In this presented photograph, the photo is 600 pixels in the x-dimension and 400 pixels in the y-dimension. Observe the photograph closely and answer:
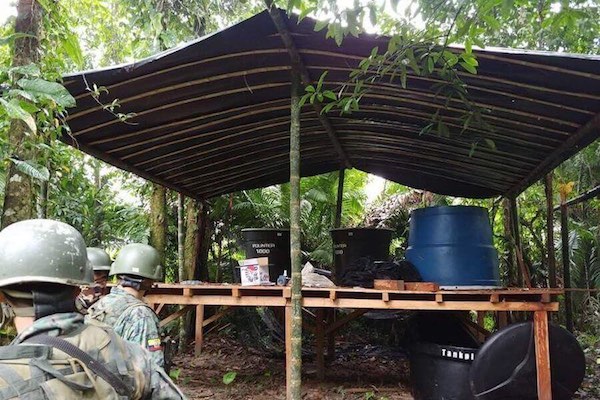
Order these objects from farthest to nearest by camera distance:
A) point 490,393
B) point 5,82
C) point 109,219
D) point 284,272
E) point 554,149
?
point 109,219, point 284,272, point 554,149, point 490,393, point 5,82

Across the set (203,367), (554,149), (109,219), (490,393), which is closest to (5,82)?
(490,393)

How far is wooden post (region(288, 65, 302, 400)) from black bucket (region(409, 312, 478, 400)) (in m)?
1.38

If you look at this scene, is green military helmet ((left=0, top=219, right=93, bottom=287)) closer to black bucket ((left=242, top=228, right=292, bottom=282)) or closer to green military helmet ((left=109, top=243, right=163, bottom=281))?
green military helmet ((left=109, top=243, right=163, bottom=281))

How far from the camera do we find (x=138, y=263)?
321cm

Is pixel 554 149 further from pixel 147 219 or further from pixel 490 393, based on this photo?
pixel 147 219

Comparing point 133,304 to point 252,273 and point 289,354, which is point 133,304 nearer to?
point 289,354

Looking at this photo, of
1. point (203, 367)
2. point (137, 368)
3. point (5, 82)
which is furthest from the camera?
point (203, 367)

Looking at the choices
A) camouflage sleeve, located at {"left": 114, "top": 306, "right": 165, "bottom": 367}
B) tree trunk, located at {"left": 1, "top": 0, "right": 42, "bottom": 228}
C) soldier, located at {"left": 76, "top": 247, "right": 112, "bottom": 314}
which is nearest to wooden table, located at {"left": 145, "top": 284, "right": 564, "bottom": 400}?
soldier, located at {"left": 76, "top": 247, "right": 112, "bottom": 314}

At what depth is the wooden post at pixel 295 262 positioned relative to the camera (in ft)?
13.1

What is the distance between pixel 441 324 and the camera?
562 centimetres

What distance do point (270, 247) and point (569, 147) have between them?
123 inches

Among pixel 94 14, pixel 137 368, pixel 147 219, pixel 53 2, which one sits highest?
pixel 94 14

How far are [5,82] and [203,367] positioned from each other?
498 centimetres

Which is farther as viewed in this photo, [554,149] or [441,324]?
[441,324]
